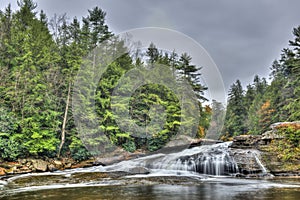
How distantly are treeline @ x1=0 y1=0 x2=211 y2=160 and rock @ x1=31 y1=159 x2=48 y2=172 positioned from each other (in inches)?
27.5

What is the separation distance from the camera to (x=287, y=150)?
11625mm

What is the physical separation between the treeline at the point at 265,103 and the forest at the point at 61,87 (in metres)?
0.54

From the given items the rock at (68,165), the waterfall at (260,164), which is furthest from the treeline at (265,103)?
the rock at (68,165)

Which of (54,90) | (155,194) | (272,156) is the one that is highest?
(54,90)

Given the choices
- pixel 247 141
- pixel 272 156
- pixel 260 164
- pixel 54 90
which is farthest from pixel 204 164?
pixel 54 90

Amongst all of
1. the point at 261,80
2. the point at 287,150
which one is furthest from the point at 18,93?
the point at 261,80

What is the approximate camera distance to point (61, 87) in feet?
59.9

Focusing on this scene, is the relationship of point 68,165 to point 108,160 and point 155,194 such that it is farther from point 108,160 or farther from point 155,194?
point 155,194

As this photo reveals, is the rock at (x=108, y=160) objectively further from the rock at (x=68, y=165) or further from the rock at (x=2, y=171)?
the rock at (x=2, y=171)

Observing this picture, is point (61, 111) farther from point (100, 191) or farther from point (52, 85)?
point (100, 191)

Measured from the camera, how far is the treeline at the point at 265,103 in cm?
2584

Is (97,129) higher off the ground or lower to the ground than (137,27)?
lower

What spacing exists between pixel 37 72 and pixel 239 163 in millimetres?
13713

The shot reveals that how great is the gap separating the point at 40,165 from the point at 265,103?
2968 centimetres
